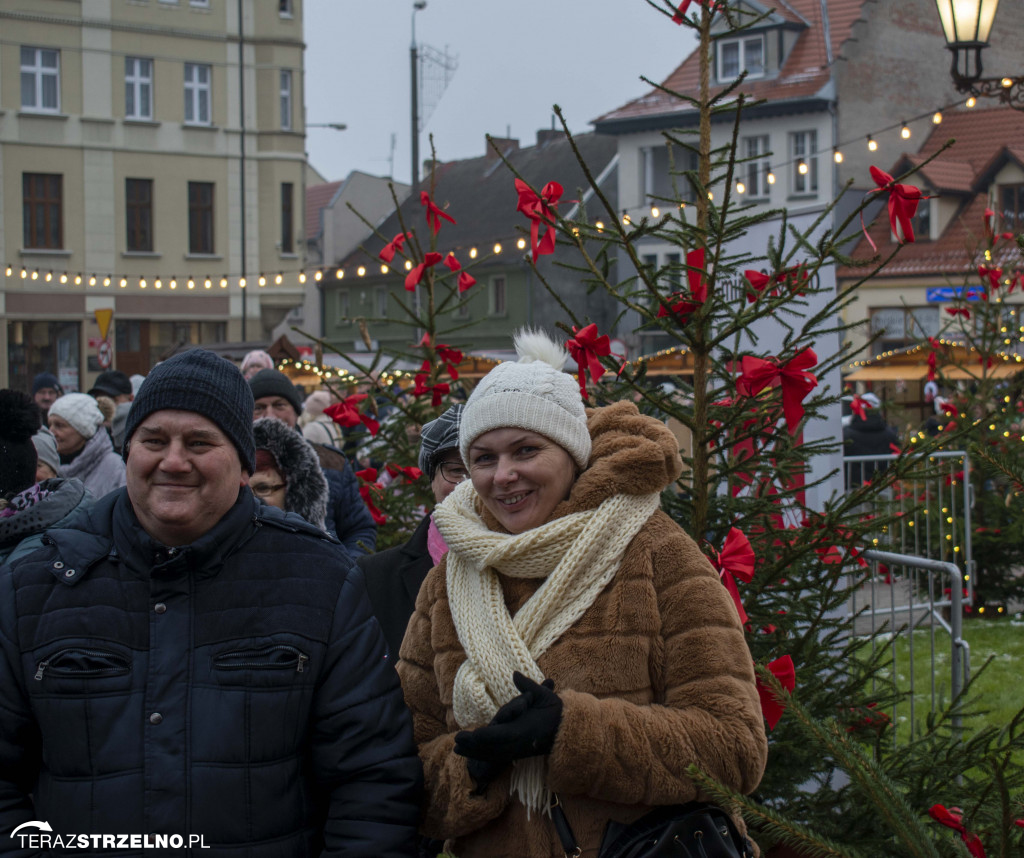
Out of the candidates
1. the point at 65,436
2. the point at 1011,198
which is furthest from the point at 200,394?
the point at 1011,198

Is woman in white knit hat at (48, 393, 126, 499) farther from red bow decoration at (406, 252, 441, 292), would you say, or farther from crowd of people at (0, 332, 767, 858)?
crowd of people at (0, 332, 767, 858)

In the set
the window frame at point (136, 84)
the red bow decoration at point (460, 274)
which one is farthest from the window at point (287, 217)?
the red bow decoration at point (460, 274)

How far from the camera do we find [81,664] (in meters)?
2.45

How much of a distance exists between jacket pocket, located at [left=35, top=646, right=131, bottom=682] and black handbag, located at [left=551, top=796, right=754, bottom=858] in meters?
0.95

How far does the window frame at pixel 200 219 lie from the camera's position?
35.5 metres

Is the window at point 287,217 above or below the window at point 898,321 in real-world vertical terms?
above

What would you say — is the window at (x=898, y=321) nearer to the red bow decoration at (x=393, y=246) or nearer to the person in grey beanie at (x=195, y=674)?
the red bow decoration at (x=393, y=246)

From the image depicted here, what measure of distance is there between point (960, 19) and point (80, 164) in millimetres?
30856

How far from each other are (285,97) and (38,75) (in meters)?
6.68

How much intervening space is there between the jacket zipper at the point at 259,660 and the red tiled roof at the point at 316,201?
58.8 meters

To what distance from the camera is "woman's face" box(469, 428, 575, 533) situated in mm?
2771

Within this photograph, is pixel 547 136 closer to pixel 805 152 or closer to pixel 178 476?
pixel 805 152

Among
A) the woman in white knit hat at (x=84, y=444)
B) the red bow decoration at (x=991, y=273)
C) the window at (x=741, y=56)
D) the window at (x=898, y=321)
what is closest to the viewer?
the woman in white knit hat at (x=84, y=444)

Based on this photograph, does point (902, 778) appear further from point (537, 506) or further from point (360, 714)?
point (360, 714)
